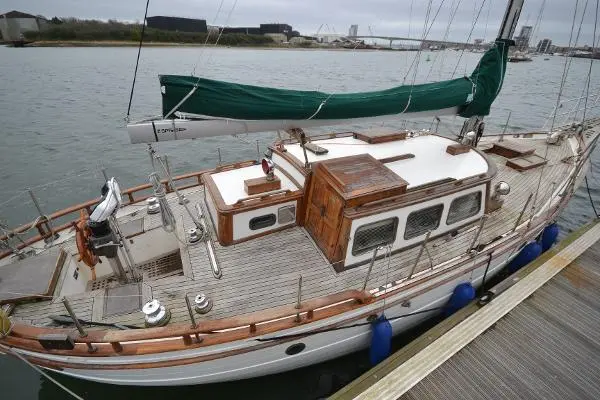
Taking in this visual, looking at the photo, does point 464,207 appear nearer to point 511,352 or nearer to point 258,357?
point 511,352

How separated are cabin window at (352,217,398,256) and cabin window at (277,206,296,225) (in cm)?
157

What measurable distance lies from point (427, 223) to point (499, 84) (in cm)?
442

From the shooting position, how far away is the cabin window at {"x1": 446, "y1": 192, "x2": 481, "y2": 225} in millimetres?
7090

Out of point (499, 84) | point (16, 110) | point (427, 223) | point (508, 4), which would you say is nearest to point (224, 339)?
point (427, 223)

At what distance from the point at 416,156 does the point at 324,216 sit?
3037 millimetres

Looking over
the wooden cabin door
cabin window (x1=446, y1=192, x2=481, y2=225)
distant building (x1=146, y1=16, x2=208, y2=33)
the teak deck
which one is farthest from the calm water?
distant building (x1=146, y1=16, x2=208, y2=33)

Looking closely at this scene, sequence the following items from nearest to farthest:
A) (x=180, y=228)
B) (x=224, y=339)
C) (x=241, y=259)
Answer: (x=224, y=339) → (x=241, y=259) → (x=180, y=228)

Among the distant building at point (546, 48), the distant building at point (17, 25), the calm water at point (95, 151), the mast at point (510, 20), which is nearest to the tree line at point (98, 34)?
the distant building at point (17, 25)

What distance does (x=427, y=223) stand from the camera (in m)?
6.93

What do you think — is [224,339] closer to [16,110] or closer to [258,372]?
[258,372]

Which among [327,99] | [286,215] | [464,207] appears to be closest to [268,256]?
[286,215]

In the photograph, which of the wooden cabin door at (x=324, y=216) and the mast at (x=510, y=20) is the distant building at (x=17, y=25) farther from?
the mast at (x=510, y=20)

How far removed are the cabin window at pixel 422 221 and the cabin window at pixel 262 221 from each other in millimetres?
2863

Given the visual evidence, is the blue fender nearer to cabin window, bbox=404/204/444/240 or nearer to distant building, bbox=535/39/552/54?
cabin window, bbox=404/204/444/240
